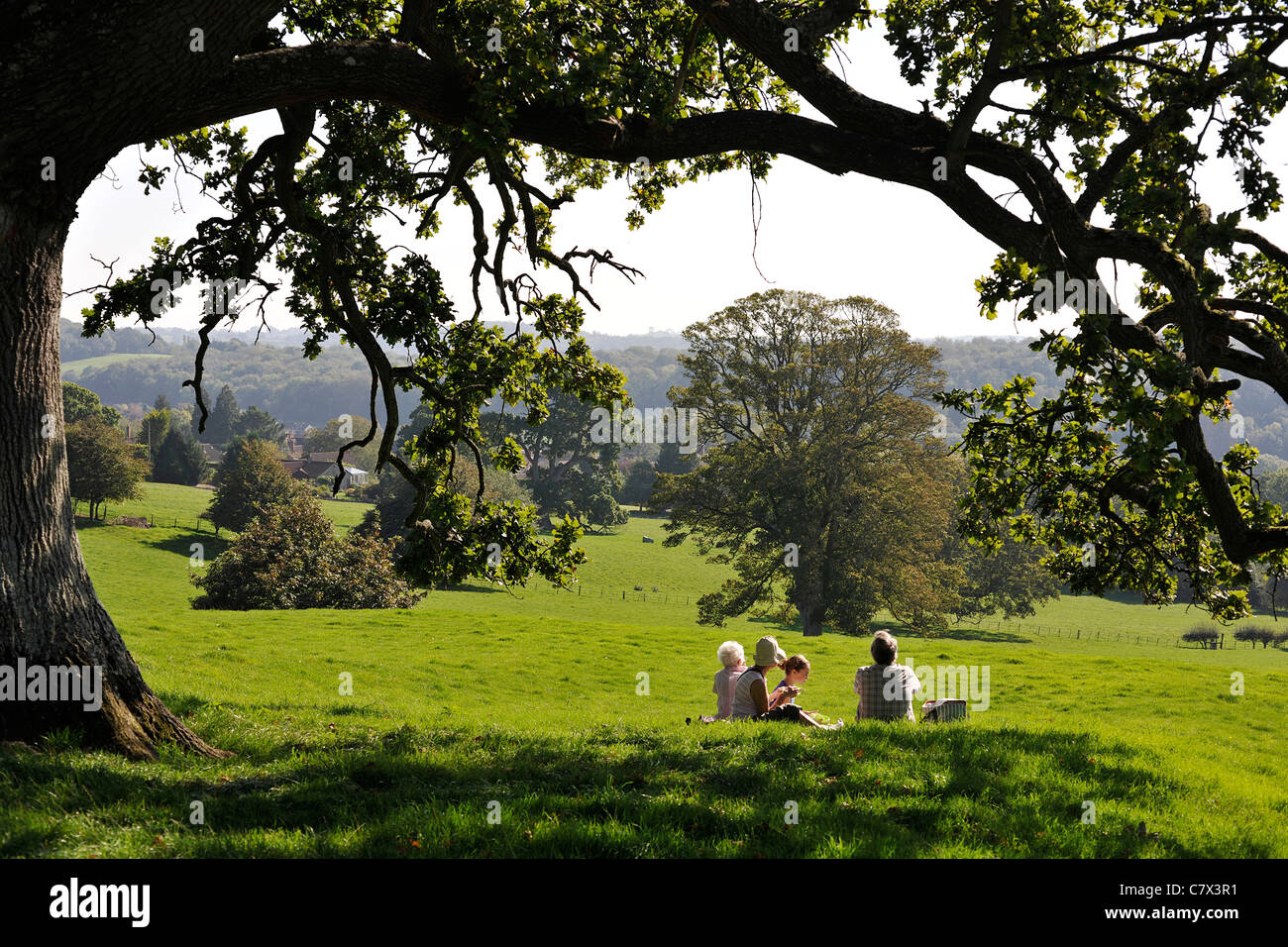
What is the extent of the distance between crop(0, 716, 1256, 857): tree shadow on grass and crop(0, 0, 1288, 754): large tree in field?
4.17 feet

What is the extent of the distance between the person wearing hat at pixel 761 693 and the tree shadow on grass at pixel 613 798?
1.71 metres

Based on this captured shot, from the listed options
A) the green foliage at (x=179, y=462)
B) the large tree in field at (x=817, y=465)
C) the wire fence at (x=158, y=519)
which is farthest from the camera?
the green foliage at (x=179, y=462)

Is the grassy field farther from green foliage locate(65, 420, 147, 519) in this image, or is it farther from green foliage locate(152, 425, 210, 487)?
green foliage locate(152, 425, 210, 487)

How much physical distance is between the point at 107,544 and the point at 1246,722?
7045 cm

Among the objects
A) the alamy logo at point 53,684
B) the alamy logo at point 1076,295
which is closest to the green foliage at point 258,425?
the alamy logo at point 53,684

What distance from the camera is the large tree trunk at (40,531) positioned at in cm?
625

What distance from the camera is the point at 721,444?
41625 millimetres

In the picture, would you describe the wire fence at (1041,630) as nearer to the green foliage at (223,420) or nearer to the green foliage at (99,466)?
the green foliage at (99,466)

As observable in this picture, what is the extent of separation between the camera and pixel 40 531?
21.1 feet

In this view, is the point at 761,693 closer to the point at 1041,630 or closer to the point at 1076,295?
the point at 1076,295

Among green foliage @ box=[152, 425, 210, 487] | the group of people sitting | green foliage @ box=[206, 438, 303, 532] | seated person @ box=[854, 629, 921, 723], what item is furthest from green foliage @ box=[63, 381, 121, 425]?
seated person @ box=[854, 629, 921, 723]

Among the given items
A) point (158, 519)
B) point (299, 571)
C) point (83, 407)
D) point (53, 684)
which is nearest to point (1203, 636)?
point (299, 571)
